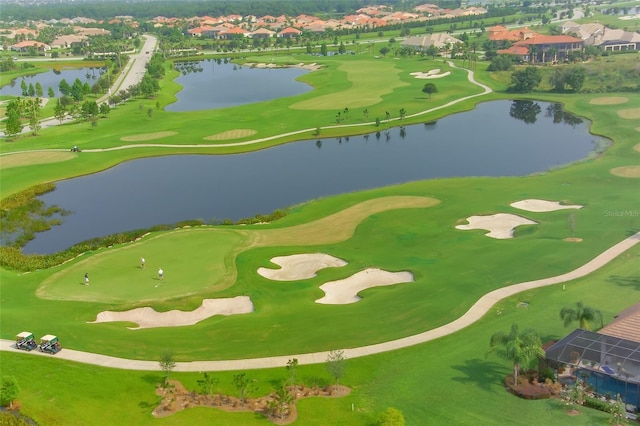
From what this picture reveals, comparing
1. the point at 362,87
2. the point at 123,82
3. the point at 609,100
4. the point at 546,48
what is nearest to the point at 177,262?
the point at 609,100

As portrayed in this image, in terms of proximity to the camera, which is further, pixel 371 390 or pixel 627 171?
pixel 627 171

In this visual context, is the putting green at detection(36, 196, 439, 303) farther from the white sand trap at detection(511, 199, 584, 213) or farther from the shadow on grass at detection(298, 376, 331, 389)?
the shadow on grass at detection(298, 376, 331, 389)

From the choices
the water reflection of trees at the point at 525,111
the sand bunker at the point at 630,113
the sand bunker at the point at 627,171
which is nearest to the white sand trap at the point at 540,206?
the sand bunker at the point at 627,171

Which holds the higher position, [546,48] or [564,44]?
[564,44]

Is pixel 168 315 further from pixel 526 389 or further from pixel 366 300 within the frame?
pixel 526 389

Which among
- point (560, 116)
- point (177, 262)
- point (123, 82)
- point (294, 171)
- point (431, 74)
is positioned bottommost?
point (177, 262)

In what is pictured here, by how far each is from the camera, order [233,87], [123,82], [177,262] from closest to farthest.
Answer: [177,262] → [123,82] → [233,87]
